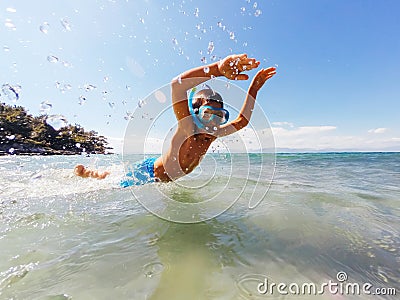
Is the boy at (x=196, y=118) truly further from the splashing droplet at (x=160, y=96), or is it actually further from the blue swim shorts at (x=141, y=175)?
the splashing droplet at (x=160, y=96)

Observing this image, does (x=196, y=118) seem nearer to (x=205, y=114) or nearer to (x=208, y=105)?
(x=205, y=114)

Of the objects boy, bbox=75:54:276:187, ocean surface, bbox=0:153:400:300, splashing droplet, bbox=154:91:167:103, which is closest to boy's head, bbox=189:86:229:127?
boy, bbox=75:54:276:187

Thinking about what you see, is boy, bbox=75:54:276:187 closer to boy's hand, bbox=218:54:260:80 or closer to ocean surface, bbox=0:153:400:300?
boy's hand, bbox=218:54:260:80

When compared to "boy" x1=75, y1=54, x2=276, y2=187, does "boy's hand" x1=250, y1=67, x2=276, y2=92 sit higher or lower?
higher

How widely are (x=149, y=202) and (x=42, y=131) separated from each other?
21.3 meters

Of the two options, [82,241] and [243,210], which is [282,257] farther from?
[82,241]

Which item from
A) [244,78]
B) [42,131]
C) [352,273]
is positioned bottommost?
[352,273]

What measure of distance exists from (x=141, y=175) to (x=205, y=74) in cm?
280

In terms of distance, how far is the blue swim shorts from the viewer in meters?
4.50

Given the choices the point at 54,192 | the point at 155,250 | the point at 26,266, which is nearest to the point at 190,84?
the point at 155,250

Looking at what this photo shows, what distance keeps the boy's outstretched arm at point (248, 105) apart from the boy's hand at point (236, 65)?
109 centimetres

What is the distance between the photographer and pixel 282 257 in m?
1.79

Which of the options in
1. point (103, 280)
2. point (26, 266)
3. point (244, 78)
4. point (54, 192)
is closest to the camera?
point (103, 280)

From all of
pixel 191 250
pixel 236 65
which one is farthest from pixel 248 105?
pixel 191 250
